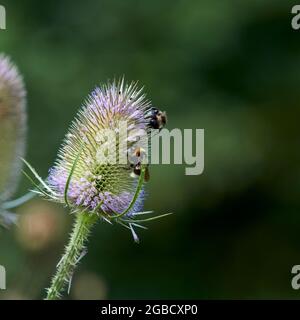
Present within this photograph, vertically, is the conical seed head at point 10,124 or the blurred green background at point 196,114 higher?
the blurred green background at point 196,114

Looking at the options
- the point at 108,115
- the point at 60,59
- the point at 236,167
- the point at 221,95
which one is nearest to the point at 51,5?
the point at 60,59

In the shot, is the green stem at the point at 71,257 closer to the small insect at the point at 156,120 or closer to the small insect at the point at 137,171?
the small insect at the point at 137,171

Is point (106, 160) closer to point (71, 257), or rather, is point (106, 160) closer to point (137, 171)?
point (137, 171)

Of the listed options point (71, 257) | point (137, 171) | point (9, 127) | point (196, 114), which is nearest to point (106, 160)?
point (137, 171)

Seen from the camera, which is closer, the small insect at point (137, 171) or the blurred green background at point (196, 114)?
the small insect at point (137, 171)

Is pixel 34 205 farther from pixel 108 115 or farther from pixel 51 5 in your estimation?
pixel 51 5

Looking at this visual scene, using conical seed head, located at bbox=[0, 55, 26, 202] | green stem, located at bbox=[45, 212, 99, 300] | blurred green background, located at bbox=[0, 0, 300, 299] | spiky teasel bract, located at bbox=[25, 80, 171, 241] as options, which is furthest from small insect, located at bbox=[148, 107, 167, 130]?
blurred green background, located at bbox=[0, 0, 300, 299]

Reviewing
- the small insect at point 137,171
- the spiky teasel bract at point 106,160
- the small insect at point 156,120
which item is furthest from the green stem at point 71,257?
the small insect at point 156,120
